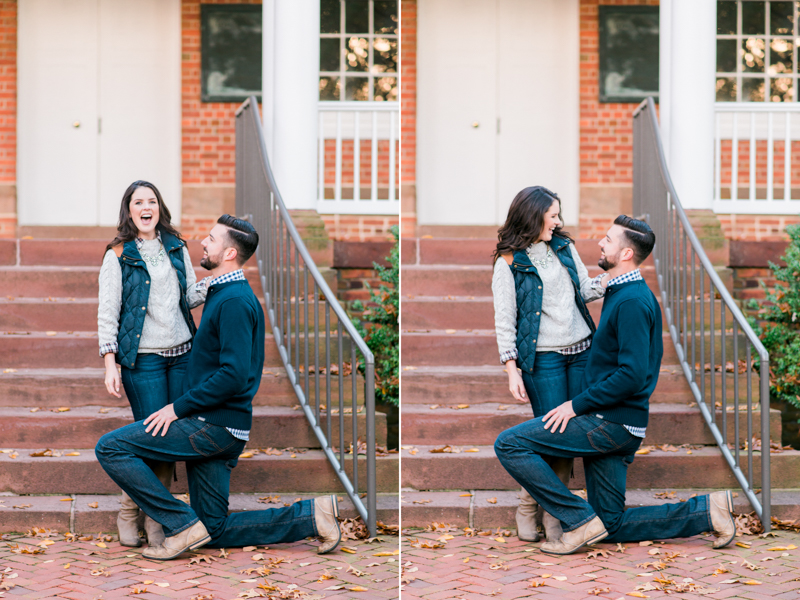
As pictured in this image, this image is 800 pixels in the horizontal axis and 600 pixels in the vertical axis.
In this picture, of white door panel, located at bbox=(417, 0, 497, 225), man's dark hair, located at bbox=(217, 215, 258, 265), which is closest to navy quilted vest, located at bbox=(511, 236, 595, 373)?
man's dark hair, located at bbox=(217, 215, 258, 265)

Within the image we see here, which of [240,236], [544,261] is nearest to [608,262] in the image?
[544,261]

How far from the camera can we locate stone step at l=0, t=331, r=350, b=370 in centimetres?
549

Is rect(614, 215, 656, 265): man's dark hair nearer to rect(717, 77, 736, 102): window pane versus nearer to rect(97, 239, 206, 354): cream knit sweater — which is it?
rect(97, 239, 206, 354): cream knit sweater

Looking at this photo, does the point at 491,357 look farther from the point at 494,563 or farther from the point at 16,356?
the point at 16,356

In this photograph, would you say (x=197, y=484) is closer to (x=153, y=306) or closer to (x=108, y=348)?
(x=108, y=348)

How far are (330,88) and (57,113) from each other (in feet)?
8.62

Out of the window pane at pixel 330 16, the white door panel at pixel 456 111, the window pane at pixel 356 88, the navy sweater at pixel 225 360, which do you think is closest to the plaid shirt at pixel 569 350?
the navy sweater at pixel 225 360

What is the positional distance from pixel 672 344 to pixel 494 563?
7.74ft

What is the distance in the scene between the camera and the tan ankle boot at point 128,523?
13.4ft

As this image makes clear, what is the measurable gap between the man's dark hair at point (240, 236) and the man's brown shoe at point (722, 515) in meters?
2.37

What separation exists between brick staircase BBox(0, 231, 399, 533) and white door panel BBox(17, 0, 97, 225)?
2.49 m

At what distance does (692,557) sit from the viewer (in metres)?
3.91

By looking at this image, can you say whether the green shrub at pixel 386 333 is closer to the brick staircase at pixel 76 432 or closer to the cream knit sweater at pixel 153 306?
the brick staircase at pixel 76 432

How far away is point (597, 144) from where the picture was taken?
8.37 m
